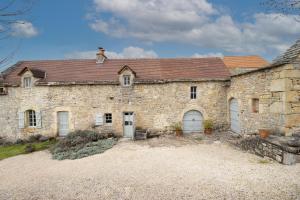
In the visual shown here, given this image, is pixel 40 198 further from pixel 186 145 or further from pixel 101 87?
pixel 101 87

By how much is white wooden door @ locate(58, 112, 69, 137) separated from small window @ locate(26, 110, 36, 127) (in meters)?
1.96

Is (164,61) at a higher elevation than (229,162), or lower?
higher

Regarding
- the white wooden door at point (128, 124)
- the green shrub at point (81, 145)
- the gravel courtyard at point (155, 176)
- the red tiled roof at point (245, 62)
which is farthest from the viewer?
the red tiled roof at point (245, 62)

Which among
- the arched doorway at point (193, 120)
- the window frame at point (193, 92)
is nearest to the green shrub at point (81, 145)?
the arched doorway at point (193, 120)

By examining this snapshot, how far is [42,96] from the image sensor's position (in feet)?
45.9

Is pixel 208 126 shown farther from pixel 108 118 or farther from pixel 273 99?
pixel 108 118

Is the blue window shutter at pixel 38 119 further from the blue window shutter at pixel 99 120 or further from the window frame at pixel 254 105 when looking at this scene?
the window frame at pixel 254 105

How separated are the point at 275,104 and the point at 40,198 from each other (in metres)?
9.27

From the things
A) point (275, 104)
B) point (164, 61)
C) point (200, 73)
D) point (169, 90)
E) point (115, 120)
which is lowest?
point (115, 120)

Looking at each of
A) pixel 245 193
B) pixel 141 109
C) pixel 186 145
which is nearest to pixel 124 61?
pixel 141 109

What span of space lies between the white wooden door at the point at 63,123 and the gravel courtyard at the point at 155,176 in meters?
3.91

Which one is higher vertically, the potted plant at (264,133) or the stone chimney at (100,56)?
the stone chimney at (100,56)

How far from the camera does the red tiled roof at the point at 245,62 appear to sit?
21453mm

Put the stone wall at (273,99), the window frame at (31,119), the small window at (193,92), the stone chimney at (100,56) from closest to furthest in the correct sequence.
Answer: the stone wall at (273,99)
the small window at (193,92)
the window frame at (31,119)
the stone chimney at (100,56)
